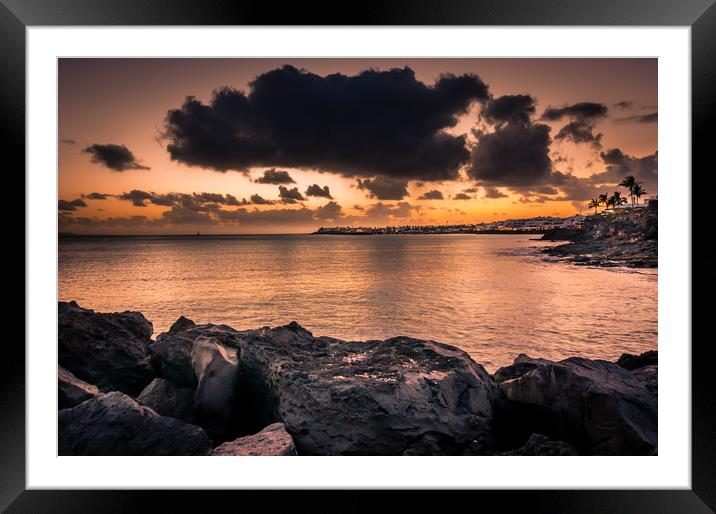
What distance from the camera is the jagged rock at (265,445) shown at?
2.41 m

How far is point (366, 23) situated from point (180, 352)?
290 cm

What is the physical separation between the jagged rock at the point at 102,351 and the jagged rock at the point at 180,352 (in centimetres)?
24

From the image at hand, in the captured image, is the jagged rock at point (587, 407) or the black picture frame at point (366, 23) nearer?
the black picture frame at point (366, 23)

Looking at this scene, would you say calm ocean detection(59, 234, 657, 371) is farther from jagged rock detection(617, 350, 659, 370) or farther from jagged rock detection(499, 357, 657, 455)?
jagged rock detection(499, 357, 657, 455)

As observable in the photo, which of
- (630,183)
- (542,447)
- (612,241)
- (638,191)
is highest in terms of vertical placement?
(630,183)

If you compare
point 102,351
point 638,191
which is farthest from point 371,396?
point 638,191

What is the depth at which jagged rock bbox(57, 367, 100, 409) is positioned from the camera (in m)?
2.87

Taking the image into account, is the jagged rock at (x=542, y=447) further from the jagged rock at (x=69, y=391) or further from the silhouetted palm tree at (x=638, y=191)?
the silhouetted palm tree at (x=638, y=191)

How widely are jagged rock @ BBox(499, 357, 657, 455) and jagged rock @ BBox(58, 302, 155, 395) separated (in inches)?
128

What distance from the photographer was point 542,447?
8.60 ft

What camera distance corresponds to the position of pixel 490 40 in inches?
99.0

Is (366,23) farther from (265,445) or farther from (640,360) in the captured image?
(640,360)

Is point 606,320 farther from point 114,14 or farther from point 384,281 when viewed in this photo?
point 114,14

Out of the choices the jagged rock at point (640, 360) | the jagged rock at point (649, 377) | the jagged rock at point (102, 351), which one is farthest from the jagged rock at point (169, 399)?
the jagged rock at point (640, 360)
